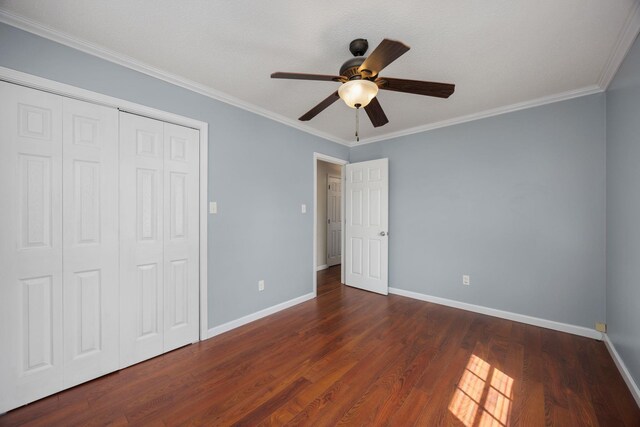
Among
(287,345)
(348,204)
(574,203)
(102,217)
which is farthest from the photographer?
(348,204)

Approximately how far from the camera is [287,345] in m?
2.38

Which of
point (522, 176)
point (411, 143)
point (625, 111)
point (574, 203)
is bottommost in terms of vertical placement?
point (574, 203)

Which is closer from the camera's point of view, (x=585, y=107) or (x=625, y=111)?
(x=625, y=111)

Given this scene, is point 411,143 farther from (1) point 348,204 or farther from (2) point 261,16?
(2) point 261,16

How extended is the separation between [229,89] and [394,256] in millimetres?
3088

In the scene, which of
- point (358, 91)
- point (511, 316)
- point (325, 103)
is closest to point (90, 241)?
point (325, 103)

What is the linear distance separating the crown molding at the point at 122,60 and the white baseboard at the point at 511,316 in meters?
3.08

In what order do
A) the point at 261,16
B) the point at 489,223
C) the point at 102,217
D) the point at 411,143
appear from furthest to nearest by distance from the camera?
1. the point at 411,143
2. the point at 489,223
3. the point at 102,217
4. the point at 261,16

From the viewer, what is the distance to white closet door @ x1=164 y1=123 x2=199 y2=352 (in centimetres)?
225

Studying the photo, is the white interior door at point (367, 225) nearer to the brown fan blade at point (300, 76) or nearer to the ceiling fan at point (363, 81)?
the ceiling fan at point (363, 81)

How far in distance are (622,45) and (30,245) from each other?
4.31 metres

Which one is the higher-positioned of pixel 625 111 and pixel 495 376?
pixel 625 111

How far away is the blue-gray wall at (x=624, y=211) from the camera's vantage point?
5.57ft

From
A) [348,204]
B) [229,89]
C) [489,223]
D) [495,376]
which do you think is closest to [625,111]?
[489,223]
